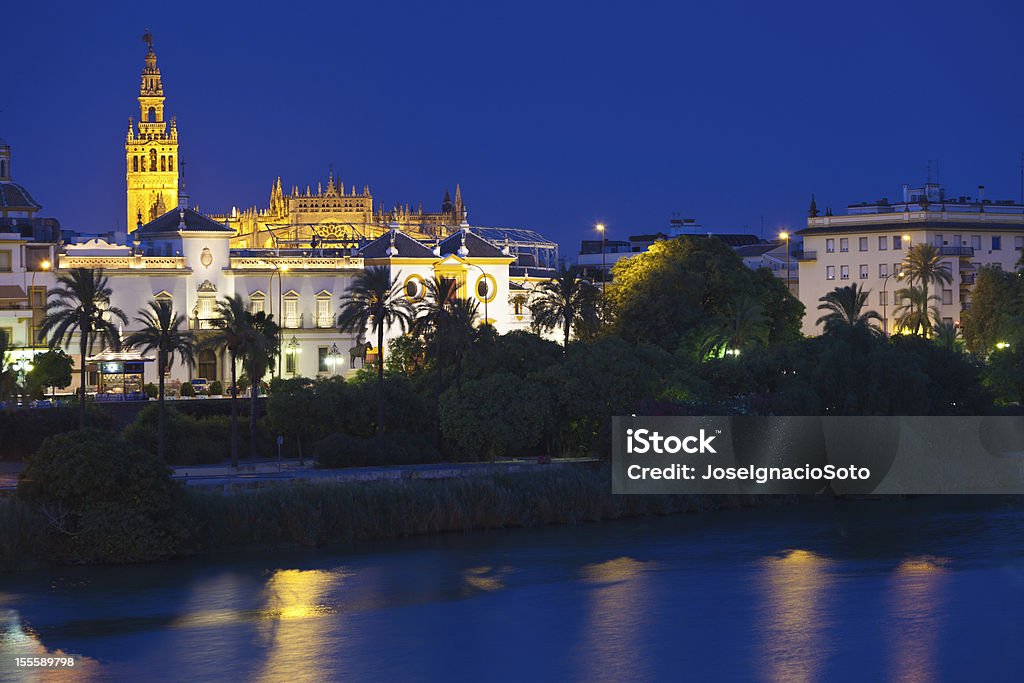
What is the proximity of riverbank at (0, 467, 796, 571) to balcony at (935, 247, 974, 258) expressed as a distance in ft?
162

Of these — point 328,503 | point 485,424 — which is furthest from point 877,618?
A: point 485,424

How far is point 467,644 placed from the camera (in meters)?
46.6

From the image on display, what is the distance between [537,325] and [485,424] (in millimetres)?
13544

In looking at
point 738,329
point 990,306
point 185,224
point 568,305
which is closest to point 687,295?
point 738,329

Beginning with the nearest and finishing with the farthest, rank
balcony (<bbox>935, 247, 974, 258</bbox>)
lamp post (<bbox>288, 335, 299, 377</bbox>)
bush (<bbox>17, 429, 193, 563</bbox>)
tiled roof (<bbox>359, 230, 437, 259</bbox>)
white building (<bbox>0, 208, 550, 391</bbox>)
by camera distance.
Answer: bush (<bbox>17, 429, 193, 563</bbox>)
white building (<bbox>0, 208, 550, 391</bbox>)
lamp post (<bbox>288, 335, 299, 377</bbox>)
tiled roof (<bbox>359, 230, 437, 259</bbox>)
balcony (<bbox>935, 247, 974, 258</bbox>)

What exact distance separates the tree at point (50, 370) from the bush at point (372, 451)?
49.8 feet

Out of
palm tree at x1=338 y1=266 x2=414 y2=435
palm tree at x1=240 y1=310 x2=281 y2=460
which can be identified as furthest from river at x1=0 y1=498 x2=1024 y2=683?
palm tree at x1=240 y1=310 x2=281 y2=460

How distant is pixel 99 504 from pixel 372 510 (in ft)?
29.4

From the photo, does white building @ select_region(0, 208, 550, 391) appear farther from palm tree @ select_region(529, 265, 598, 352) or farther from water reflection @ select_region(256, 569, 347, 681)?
water reflection @ select_region(256, 569, 347, 681)

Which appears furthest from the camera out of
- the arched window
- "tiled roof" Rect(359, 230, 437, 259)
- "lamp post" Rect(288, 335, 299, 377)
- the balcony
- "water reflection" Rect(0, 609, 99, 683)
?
the balcony

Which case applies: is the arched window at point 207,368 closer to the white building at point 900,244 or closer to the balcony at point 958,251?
the white building at point 900,244

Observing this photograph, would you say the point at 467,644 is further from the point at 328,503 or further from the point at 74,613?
the point at 328,503

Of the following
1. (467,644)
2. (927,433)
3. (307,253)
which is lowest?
(467,644)

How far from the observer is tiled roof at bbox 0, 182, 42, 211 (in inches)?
3947
